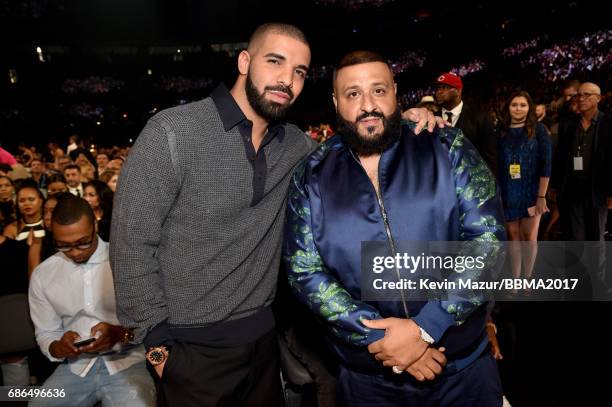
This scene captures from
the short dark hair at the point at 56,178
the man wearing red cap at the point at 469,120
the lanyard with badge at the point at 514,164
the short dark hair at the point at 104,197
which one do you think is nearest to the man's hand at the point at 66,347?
the short dark hair at the point at 104,197

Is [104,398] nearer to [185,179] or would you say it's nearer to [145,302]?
[145,302]

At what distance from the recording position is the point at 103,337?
2.32 m

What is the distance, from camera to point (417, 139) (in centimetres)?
187

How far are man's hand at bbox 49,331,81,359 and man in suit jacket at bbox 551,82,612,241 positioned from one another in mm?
4575

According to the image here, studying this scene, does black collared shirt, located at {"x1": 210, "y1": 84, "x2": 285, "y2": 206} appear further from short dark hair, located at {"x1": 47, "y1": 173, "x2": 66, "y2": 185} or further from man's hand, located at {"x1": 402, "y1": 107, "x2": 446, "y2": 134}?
short dark hair, located at {"x1": 47, "y1": 173, "x2": 66, "y2": 185}

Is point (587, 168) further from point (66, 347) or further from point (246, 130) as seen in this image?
point (66, 347)

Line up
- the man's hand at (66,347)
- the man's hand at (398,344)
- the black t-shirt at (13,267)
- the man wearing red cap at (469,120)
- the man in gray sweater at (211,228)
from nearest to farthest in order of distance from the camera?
the man's hand at (398,344), the man in gray sweater at (211,228), the man's hand at (66,347), the black t-shirt at (13,267), the man wearing red cap at (469,120)

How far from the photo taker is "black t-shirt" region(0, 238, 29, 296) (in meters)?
3.30

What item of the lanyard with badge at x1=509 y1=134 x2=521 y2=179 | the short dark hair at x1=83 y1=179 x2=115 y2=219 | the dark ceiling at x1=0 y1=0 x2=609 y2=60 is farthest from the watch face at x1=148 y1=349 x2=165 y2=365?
the dark ceiling at x1=0 y1=0 x2=609 y2=60

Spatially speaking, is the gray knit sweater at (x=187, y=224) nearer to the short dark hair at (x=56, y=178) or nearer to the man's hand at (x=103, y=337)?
the man's hand at (x=103, y=337)

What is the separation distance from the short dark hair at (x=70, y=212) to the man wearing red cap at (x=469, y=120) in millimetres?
3261

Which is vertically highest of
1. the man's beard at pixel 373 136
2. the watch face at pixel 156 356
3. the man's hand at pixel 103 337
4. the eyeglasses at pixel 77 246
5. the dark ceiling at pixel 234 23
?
the dark ceiling at pixel 234 23

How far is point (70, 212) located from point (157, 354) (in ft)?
3.76

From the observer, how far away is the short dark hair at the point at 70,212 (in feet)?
8.16
